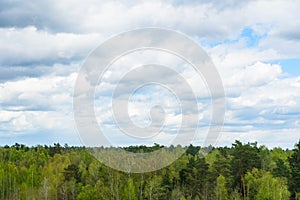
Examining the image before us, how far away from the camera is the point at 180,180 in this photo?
→ 6725 centimetres

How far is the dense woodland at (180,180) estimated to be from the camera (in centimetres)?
5397

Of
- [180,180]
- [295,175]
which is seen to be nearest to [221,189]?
[295,175]

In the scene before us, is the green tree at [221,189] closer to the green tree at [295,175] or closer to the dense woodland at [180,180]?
the dense woodland at [180,180]

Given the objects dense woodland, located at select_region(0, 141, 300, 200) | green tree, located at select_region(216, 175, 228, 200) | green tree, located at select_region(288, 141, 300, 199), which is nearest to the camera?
green tree, located at select_region(288, 141, 300, 199)

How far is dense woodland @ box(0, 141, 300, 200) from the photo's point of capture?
54.0 meters

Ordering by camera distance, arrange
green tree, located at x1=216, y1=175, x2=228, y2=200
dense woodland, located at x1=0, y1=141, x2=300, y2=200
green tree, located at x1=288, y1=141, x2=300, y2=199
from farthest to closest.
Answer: green tree, located at x1=216, y1=175, x2=228, y2=200 < dense woodland, located at x1=0, y1=141, x2=300, y2=200 < green tree, located at x1=288, y1=141, x2=300, y2=199

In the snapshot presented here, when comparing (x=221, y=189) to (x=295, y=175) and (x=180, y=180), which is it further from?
(x=180, y=180)

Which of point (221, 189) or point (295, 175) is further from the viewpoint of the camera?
point (221, 189)

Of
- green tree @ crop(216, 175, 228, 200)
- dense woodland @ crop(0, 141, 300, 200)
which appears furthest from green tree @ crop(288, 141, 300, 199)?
green tree @ crop(216, 175, 228, 200)

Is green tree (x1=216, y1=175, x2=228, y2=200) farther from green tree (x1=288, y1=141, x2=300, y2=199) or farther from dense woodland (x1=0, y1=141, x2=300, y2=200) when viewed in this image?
green tree (x1=288, y1=141, x2=300, y2=199)

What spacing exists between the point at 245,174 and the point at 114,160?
31003 mm

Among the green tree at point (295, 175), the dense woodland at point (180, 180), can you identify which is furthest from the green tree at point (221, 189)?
the green tree at point (295, 175)

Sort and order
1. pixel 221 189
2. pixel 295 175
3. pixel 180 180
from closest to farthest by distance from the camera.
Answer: pixel 295 175
pixel 221 189
pixel 180 180

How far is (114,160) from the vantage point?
273ft
